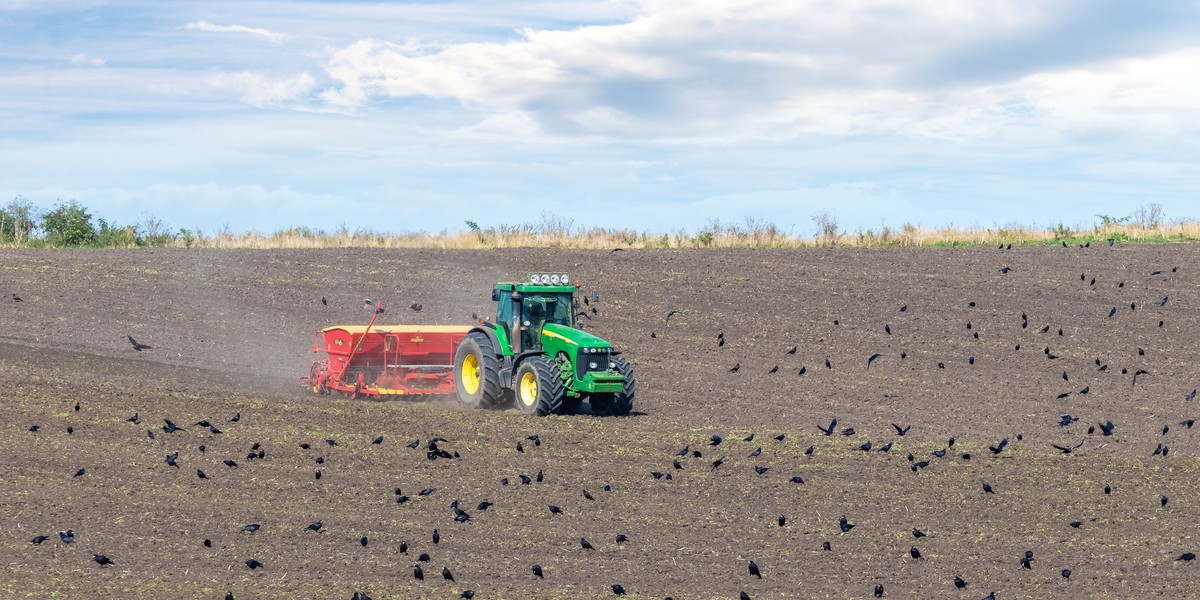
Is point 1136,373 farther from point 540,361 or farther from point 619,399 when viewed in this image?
point 540,361

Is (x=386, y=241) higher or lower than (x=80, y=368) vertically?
higher

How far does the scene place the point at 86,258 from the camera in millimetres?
35656

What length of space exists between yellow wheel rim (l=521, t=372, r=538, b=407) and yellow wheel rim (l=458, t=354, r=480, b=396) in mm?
1532

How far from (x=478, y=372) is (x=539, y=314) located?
1.47 metres

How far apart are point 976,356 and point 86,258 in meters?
24.4

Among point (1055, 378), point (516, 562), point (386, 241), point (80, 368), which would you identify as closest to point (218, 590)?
point (516, 562)

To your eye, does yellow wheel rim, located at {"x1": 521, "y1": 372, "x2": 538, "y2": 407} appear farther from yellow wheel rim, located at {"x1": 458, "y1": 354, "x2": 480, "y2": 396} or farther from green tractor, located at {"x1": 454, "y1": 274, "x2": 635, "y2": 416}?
yellow wheel rim, located at {"x1": 458, "y1": 354, "x2": 480, "y2": 396}

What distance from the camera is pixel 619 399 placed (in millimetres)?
19906

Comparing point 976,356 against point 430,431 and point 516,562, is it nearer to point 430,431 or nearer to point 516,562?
point 430,431

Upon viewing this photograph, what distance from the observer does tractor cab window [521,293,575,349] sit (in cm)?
2031

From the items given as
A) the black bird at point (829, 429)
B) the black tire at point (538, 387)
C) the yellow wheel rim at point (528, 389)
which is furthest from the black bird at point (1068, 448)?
the yellow wheel rim at point (528, 389)

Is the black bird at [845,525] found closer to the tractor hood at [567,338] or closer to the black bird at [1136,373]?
the tractor hood at [567,338]

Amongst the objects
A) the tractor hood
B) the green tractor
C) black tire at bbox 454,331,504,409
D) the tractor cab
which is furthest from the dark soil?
the tractor cab

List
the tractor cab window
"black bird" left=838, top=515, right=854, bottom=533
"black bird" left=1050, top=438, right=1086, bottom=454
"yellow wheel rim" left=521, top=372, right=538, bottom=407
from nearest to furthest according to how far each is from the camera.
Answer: "black bird" left=838, top=515, right=854, bottom=533, "black bird" left=1050, top=438, right=1086, bottom=454, "yellow wheel rim" left=521, top=372, right=538, bottom=407, the tractor cab window
